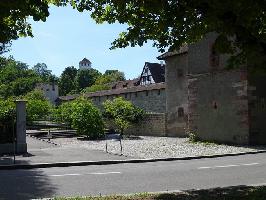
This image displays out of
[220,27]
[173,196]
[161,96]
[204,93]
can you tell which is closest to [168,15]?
[220,27]

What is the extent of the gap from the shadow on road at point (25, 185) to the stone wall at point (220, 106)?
13.4 meters

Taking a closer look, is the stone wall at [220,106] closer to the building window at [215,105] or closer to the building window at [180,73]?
the building window at [215,105]

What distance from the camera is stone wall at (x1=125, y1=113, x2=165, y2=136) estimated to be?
118 ft

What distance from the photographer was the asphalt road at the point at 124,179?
10.8 m

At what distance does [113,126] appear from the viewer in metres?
41.0

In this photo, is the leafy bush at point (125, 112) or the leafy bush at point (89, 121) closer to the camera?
the leafy bush at point (89, 121)

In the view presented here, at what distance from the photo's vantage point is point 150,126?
121 feet

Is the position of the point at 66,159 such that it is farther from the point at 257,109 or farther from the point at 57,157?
the point at 257,109

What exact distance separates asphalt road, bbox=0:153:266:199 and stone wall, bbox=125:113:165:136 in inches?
763

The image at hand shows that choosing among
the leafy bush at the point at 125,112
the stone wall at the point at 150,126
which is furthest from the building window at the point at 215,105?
the leafy bush at the point at 125,112

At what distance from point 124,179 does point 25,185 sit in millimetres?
2640

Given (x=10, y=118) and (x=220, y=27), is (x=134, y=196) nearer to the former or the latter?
(x=220, y=27)

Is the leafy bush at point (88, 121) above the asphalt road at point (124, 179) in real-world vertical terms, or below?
above

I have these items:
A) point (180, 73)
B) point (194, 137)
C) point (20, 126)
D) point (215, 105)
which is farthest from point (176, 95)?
point (20, 126)
